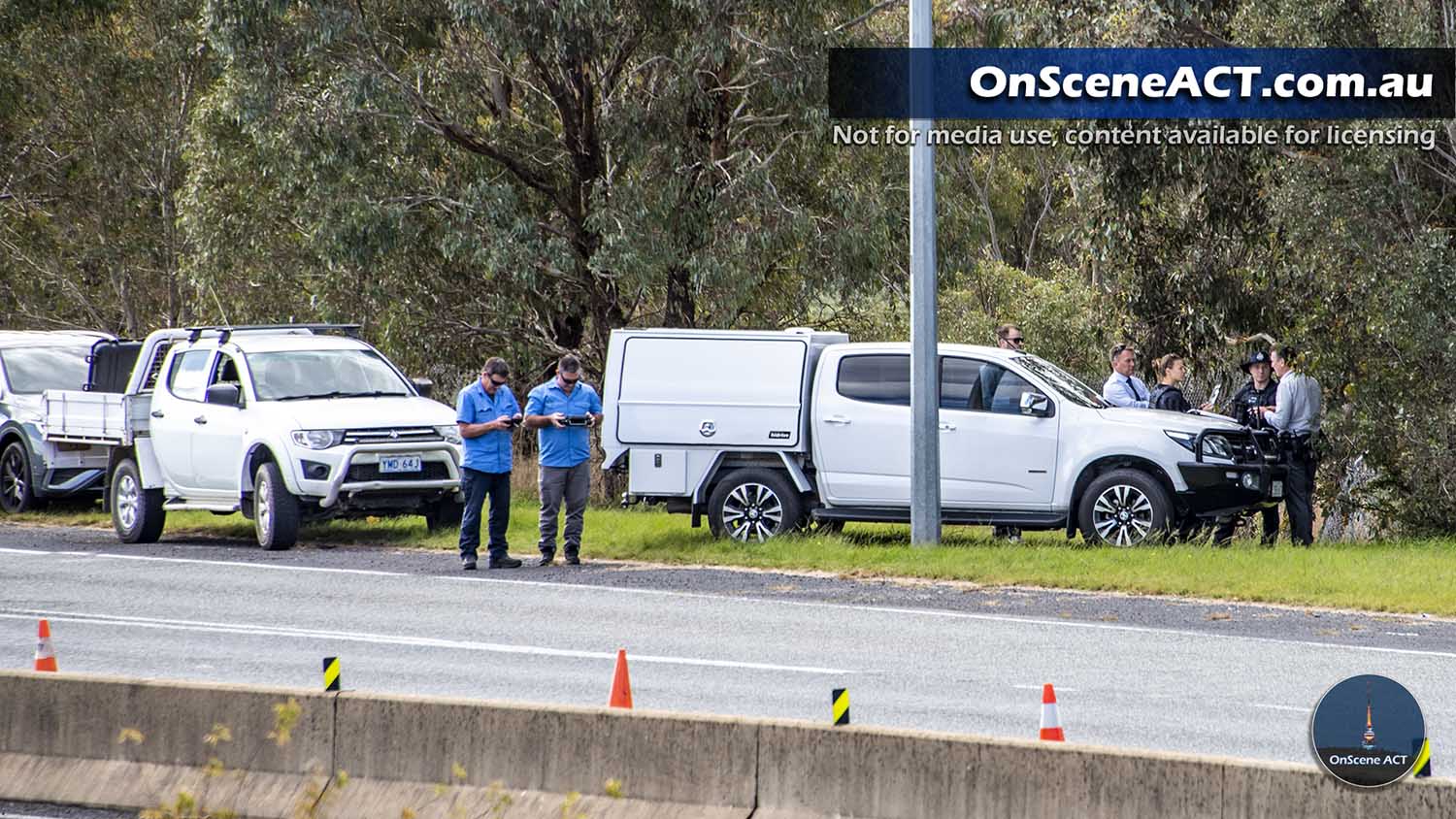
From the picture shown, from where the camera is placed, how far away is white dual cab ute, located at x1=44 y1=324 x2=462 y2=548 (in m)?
17.5

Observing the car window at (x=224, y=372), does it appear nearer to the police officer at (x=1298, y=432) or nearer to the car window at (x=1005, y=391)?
the car window at (x=1005, y=391)

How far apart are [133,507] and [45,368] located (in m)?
4.90

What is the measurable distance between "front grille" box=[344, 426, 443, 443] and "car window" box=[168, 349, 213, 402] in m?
1.93

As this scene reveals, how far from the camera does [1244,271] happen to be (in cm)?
2138

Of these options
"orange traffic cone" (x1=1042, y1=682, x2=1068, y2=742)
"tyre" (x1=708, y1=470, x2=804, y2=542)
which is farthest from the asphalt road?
"orange traffic cone" (x1=1042, y1=682, x2=1068, y2=742)

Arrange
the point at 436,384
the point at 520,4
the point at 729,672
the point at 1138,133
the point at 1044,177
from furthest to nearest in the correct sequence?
1. the point at 1044,177
2. the point at 436,384
3. the point at 520,4
4. the point at 1138,133
5. the point at 729,672

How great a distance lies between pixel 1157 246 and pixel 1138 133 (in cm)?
297

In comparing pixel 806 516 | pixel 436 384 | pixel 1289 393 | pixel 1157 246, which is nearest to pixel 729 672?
pixel 806 516

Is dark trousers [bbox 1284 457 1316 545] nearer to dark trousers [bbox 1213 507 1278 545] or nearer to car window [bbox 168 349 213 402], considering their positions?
dark trousers [bbox 1213 507 1278 545]

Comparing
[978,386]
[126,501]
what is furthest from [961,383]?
[126,501]

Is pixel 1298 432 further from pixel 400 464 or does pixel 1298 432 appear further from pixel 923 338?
pixel 400 464

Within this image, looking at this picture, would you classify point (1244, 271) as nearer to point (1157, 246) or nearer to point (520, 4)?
point (1157, 246)

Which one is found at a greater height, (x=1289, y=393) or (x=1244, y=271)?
(x=1244, y=271)

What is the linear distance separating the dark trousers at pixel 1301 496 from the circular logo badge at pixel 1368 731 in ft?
38.2
